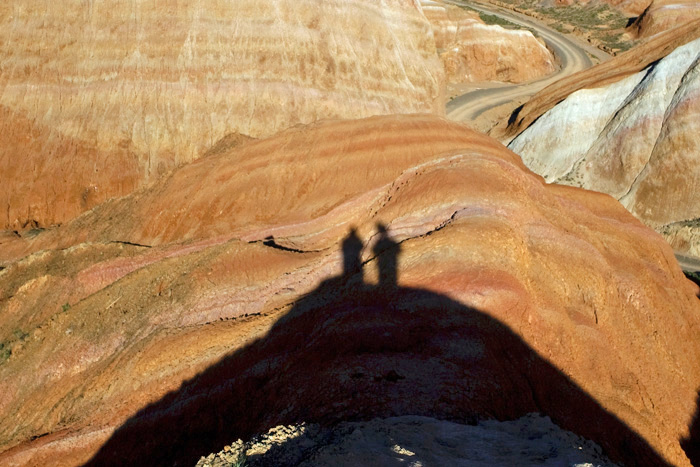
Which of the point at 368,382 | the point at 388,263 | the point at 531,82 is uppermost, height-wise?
the point at 531,82

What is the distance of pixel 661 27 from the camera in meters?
48.6

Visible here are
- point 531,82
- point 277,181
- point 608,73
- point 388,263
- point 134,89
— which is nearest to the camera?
point 388,263

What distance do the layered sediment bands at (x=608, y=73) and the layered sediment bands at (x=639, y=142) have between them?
1.18m

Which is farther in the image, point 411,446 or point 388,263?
point 388,263

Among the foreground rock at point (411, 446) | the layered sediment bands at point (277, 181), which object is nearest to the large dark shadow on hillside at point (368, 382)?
the foreground rock at point (411, 446)

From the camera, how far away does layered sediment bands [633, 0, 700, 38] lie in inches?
1906

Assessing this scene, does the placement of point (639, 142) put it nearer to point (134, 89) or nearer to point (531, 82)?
point (531, 82)

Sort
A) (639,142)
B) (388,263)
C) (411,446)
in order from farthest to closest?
1. (639,142)
2. (388,263)
3. (411,446)

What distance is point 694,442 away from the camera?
1129 cm

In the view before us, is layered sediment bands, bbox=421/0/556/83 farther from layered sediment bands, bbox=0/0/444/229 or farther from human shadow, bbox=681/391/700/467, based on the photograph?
human shadow, bbox=681/391/700/467

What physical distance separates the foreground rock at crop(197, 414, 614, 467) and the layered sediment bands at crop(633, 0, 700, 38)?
164 feet

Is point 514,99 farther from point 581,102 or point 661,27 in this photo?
point 661,27

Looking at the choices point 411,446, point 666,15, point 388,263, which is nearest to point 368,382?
point 411,446

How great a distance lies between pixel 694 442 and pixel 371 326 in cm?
678
